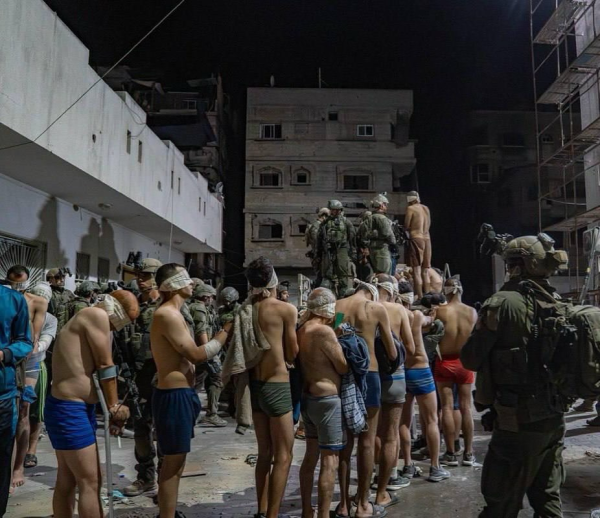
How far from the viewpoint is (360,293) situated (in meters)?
5.44

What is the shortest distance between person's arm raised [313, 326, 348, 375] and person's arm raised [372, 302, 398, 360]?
0.88m

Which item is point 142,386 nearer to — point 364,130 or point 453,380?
point 453,380

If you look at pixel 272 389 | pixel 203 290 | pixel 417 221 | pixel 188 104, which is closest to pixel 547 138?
pixel 188 104

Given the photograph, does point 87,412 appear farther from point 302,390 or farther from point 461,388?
point 461,388

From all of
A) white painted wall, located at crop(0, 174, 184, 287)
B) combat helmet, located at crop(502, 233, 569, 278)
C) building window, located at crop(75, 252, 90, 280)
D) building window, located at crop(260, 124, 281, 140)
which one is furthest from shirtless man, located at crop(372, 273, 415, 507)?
building window, located at crop(260, 124, 281, 140)

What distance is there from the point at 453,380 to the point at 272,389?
298 cm

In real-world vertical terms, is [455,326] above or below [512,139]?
below

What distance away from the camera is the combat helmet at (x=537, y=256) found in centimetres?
363

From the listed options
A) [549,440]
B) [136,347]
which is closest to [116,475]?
[136,347]

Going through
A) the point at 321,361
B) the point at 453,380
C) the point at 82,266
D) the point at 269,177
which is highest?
the point at 269,177

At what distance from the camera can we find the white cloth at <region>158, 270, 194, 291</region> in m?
4.12

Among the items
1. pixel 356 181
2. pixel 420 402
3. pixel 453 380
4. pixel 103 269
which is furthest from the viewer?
pixel 356 181

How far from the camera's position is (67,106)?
952cm

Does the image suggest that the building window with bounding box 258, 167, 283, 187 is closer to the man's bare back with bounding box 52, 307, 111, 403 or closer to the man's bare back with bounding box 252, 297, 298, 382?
the man's bare back with bounding box 252, 297, 298, 382
